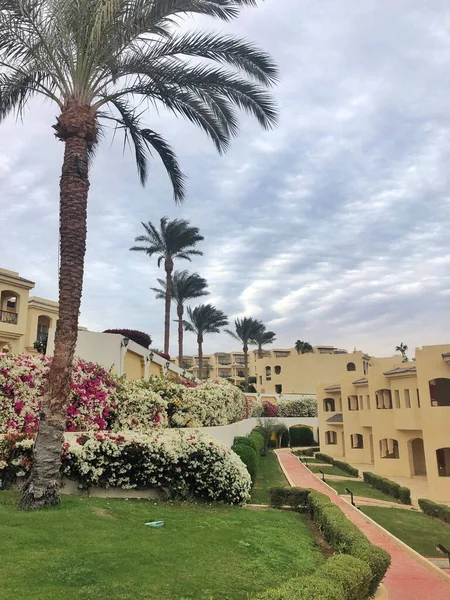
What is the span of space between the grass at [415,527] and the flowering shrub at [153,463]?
21.8 feet

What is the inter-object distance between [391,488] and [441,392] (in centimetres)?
618

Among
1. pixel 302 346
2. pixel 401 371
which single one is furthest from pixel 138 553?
pixel 302 346

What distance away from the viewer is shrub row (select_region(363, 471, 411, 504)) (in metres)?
22.3

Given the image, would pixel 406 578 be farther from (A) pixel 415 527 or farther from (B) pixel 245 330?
(B) pixel 245 330

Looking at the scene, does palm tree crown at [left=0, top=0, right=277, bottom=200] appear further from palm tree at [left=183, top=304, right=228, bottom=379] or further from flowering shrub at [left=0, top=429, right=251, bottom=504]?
palm tree at [left=183, top=304, right=228, bottom=379]

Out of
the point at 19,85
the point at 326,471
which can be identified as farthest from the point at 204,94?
the point at 326,471

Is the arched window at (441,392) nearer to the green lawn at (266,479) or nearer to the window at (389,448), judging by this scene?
A: the window at (389,448)

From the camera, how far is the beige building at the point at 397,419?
78.7ft

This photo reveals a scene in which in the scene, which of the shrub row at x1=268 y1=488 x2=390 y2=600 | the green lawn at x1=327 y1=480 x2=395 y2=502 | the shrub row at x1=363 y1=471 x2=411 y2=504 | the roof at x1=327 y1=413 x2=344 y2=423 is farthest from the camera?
the roof at x1=327 y1=413 x2=344 y2=423

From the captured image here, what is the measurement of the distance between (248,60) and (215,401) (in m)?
11.5

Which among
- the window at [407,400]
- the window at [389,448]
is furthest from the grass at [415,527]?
the window at [389,448]

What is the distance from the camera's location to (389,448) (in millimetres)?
31984

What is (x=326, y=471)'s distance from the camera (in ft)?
101

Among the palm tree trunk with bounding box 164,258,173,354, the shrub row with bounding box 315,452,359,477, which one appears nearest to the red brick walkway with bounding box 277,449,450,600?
the shrub row with bounding box 315,452,359,477
